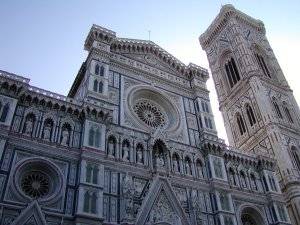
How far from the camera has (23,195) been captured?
16156 millimetres

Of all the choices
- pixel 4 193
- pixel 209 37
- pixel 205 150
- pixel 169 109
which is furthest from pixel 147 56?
pixel 209 37

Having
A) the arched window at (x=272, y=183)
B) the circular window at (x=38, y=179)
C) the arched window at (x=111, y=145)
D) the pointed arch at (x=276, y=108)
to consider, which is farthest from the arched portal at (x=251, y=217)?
the circular window at (x=38, y=179)

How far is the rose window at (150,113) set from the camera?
24141mm

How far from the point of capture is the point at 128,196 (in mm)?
18766

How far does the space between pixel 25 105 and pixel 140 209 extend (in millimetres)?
7820

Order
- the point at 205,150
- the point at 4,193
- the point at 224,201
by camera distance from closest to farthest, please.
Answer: the point at 4,193
the point at 224,201
the point at 205,150

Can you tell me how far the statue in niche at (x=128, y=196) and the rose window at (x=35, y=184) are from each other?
12.5 ft

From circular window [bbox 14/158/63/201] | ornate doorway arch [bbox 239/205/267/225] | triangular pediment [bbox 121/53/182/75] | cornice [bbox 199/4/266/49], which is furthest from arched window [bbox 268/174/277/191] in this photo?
cornice [bbox 199/4/266/49]

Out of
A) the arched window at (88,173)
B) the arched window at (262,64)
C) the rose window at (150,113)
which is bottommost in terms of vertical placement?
the arched window at (88,173)

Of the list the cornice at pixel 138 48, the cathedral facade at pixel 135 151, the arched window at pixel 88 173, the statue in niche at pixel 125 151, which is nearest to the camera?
the cathedral facade at pixel 135 151

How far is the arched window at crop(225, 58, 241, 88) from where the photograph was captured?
37900mm

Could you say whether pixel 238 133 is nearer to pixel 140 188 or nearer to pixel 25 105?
pixel 140 188

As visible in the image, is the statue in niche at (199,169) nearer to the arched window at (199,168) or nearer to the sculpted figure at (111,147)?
the arched window at (199,168)

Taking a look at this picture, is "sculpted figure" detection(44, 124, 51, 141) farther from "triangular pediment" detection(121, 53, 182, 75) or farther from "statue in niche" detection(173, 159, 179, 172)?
"triangular pediment" detection(121, 53, 182, 75)
